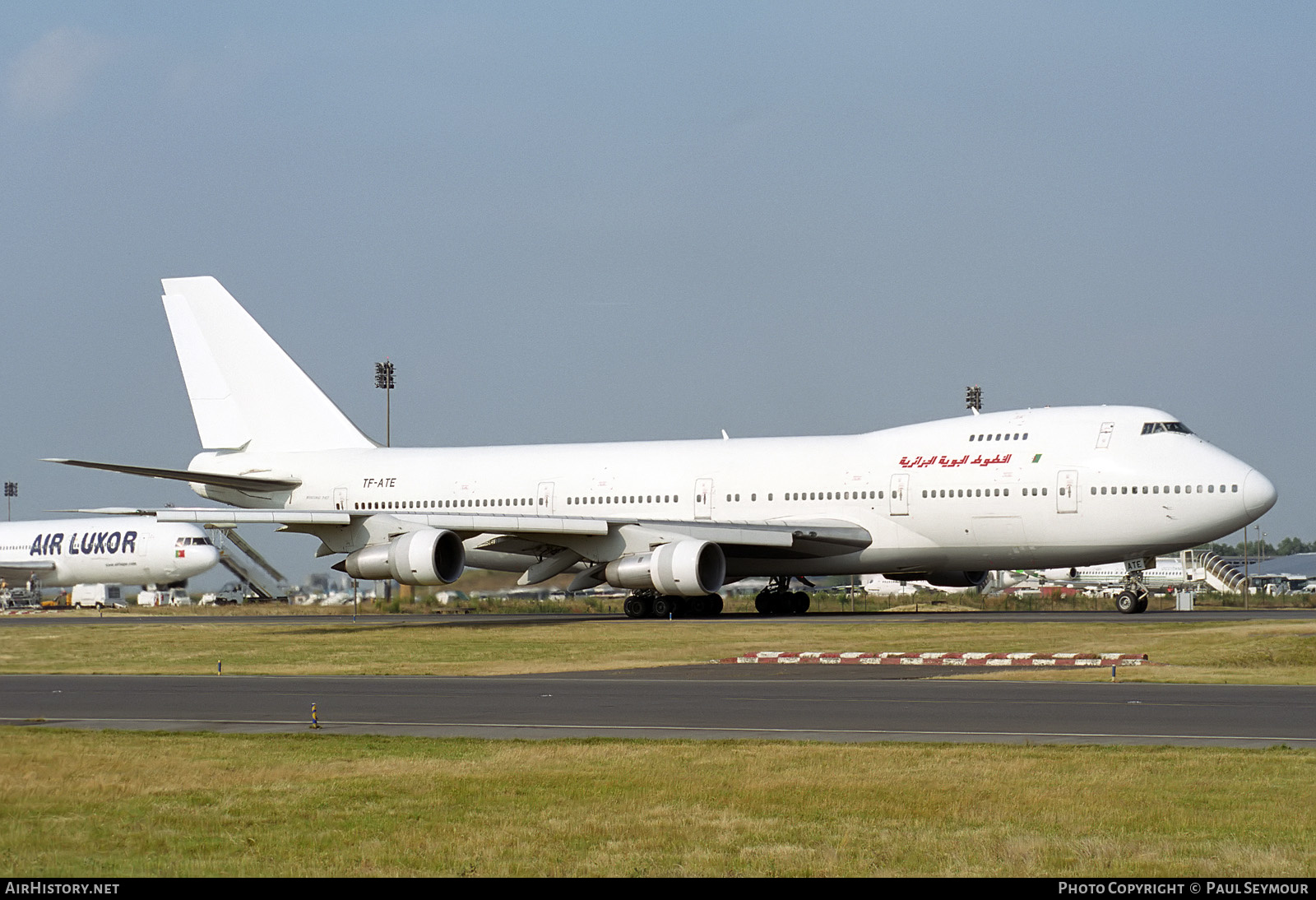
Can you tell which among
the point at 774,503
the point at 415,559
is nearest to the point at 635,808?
the point at 415,559

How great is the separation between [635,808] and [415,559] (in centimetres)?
2770

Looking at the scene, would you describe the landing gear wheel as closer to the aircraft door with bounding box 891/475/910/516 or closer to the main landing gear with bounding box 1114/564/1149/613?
the aircraft door with bounding box 891/475/910/516

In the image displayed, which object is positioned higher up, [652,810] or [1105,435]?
[1105,435]

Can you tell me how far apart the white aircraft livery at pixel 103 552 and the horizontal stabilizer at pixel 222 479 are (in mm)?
24536

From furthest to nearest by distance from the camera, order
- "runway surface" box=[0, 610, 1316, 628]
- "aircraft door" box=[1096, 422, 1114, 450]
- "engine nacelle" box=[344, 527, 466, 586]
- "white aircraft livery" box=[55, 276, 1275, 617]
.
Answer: "aircraft door" box=[1096, 422, 1114, 450], "white aircraft livery" box=[55, 276, 1275, 617], "engine nacelle" box=[344, 527, 466, 586], "runway surface" box=[0, 610, 1316, 628]

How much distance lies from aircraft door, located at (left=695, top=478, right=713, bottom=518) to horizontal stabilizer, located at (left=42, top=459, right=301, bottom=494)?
14.6 m

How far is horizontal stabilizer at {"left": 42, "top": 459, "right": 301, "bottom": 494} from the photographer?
41.8 metres

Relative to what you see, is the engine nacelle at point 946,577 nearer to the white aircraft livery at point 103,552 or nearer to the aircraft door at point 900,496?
the aircraft door at point 900,496

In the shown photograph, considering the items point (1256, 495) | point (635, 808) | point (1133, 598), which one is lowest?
point (635, 808)

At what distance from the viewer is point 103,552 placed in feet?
255

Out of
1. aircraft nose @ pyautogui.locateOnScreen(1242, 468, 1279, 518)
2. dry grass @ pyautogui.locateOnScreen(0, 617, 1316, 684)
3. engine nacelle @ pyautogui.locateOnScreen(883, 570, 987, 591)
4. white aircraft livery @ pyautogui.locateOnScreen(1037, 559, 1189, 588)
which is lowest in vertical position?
white aircraft livery @ pyautogui.locateOnScreen(1037, 559, 1189, 588)

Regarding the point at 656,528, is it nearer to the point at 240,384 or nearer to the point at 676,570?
the point at 676,570

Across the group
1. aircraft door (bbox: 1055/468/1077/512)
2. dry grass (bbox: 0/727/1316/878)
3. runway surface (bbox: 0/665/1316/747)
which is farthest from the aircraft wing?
dry grass (bbox: 0/727/1316/878)
